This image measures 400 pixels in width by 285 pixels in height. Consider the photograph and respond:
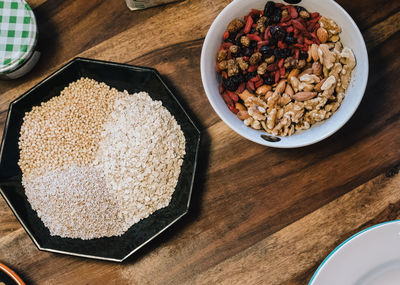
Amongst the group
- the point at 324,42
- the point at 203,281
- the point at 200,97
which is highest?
the point at 324,42

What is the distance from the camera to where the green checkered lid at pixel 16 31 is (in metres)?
0.97

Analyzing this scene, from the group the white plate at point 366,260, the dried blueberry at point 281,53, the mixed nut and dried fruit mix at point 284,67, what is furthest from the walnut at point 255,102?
the white plate at point 366,260

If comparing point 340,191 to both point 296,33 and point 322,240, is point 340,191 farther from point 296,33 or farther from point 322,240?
point 296,33

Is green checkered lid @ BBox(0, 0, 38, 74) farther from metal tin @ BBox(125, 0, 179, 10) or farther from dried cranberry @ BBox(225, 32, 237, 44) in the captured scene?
dried cranberry @ BBox(225, 32, 237, 44)

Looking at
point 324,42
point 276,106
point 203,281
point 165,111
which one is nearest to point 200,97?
point 165,111

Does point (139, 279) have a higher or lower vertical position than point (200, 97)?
lower

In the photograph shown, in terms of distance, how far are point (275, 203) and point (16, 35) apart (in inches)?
29.6

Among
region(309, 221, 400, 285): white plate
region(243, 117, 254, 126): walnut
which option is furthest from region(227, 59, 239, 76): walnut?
region(309, 221, 400, 285): white plate

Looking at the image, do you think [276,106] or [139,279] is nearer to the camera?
[276,106]

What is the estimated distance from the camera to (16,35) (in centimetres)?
97

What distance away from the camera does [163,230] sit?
90 cm

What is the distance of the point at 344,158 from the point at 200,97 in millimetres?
379

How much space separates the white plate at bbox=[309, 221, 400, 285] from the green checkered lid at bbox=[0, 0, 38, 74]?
84cm

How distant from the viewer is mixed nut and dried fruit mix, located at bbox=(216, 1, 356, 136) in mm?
838
